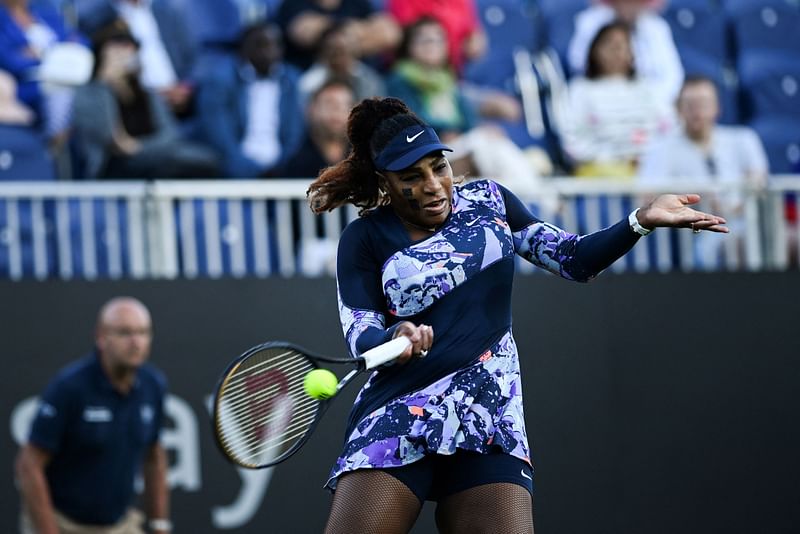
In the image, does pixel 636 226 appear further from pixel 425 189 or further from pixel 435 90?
pixel 435 90

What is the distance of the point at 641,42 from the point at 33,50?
→ 436 cm

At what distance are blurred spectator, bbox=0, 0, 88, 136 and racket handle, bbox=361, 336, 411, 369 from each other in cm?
513

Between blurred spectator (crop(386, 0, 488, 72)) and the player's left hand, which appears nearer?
the player's left hand

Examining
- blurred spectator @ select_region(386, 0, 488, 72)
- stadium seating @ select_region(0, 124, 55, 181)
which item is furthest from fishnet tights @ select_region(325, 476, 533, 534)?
blurred spectator @ select_region(386, 0, 488, 72)

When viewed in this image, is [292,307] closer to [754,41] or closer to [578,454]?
[578,454]

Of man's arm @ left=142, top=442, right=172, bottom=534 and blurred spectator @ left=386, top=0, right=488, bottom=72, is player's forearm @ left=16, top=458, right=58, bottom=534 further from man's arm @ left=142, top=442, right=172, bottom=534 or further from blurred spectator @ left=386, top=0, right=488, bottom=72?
blurred spectator @ left=386, top=0, right=488, bottom=72

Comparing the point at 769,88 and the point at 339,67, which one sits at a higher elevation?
the point at 339,67

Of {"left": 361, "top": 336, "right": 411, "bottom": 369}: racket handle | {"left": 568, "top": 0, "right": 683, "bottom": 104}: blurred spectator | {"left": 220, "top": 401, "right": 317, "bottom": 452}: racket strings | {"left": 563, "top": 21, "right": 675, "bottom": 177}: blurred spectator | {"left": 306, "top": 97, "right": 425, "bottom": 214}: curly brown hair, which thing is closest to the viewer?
{"left": 361, "top": 336, "right": 411, "bottom": 369}: racket handle

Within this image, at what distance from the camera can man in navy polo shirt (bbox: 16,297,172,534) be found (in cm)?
753

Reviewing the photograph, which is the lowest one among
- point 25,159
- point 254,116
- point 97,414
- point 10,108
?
point 97,414

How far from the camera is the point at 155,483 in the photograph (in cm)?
777

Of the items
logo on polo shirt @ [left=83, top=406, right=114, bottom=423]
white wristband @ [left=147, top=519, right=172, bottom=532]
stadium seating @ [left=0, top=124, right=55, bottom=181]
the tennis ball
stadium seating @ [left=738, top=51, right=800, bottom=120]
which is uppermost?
stadium seating @ [left=738, top=51, right=800, bottom=120]

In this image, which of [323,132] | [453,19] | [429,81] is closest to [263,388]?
[323,132]

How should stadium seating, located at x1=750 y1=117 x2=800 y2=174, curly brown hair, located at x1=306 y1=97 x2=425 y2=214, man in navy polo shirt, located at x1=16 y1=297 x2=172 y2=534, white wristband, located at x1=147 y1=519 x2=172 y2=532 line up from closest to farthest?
1. curly brown hair, located at x1=306 y1=97 x2=425 y2=214
2. man in navy polo shirt, located at x1=16 y1=297 x2=172 y2=534
3. white wristband, located at x1=147 y1=519 x2=172 y2=532
4. stadium seating, located at x1=750 y1=117 x2=800 y2=174
